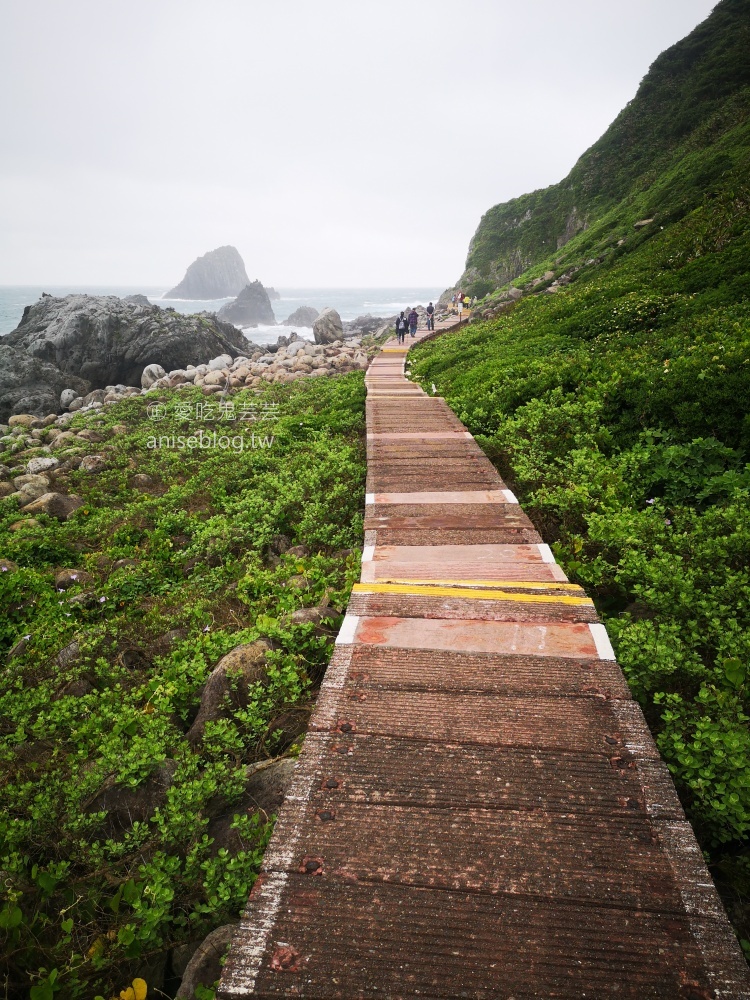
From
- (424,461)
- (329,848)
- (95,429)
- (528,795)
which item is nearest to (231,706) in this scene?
(329,848)

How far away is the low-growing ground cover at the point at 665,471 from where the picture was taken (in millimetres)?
2580

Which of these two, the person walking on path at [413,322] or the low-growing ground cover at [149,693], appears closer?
the low-growing ground cover at [149,693]

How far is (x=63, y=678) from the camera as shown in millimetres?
4324

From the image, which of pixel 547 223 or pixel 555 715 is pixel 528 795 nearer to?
pixel 555 715

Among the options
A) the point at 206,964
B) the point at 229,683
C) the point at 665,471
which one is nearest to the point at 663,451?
the point at 665,471

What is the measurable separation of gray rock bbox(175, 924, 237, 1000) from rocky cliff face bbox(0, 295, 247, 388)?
2764 cm

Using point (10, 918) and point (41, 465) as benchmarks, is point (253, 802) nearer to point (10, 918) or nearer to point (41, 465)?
point (10, 918)

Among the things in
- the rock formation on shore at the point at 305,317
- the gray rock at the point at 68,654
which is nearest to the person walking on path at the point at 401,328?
the gray rock at the point at 68,654

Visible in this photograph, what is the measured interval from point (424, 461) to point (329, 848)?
5068mm

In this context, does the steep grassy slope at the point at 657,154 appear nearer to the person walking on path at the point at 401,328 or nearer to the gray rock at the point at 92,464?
the person walking on path at the point at 401,328

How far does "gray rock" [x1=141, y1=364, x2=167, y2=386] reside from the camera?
75.2ft

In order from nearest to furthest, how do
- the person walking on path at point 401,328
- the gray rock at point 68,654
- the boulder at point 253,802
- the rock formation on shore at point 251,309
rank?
the boulder at point 253,802 < the gray rock at point 68,654 < the person walking on path at point 401,328 < the rock formation on shore at point 251,309

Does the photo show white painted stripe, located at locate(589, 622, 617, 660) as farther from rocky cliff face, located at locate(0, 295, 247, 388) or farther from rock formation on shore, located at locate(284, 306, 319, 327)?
rock formation on shore, located at locate(284, 306, 319, 327)

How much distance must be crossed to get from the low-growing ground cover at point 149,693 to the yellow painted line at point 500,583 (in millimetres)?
964
